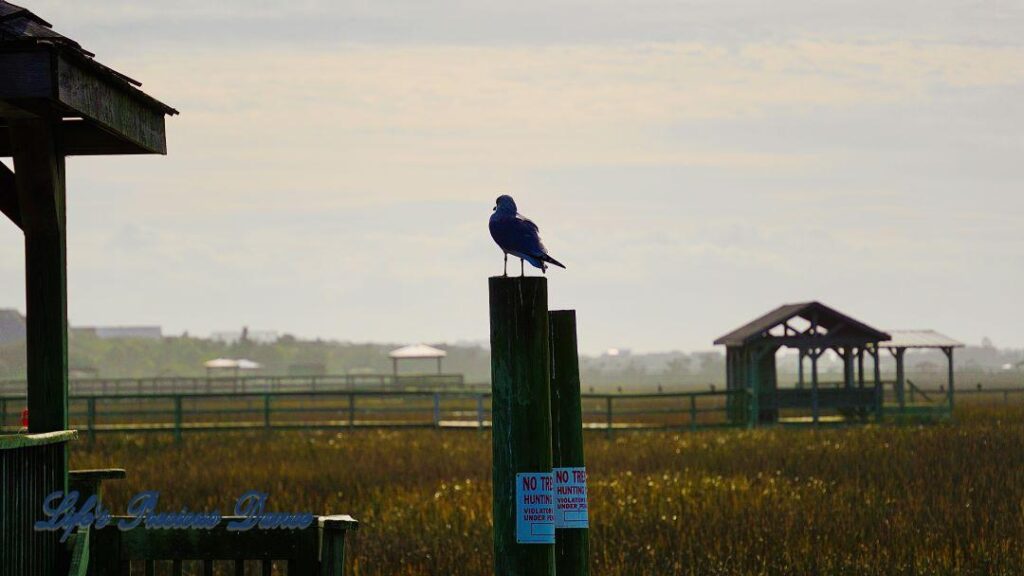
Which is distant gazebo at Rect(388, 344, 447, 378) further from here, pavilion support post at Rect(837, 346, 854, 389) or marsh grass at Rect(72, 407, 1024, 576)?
marsh grass at Rect(72, 407, 1024, 576)

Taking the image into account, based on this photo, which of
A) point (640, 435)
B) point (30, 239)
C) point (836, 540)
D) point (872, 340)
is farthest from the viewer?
point (872, 340)

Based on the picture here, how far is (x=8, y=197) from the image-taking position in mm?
7566

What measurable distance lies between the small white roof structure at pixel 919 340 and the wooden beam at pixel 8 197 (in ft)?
115

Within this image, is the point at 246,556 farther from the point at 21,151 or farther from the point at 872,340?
the point at 872,340

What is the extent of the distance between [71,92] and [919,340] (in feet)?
134

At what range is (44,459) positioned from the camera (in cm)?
699

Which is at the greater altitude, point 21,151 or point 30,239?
point 21,151

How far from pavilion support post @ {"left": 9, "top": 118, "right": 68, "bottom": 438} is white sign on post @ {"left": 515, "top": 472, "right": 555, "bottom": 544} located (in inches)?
102

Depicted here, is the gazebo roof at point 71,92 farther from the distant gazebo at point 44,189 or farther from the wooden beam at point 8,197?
the wooden beam at point 8,197

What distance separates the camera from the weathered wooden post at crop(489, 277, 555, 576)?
618cm

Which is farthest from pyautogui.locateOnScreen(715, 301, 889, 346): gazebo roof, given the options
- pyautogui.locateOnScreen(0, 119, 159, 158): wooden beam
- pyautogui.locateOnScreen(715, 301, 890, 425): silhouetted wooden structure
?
pyautogui.locateOnScreen(0, 119, 159, 158): wooden beam

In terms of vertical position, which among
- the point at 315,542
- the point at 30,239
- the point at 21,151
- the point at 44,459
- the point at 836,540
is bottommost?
the point at 836,540

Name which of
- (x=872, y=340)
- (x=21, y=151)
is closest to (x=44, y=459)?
(x=21, y=151)

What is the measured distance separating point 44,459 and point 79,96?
5.94 feet
